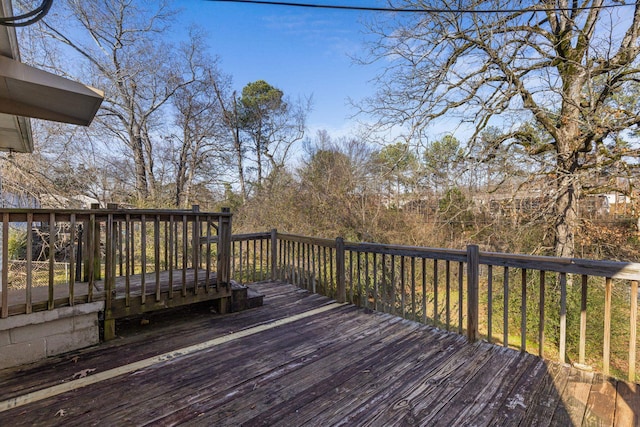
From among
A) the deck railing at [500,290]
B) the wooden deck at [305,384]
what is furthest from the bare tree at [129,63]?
the wooden deck at [305,384]

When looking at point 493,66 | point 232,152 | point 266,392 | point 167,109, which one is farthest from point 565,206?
point 167,109

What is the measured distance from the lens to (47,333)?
7.75 feet

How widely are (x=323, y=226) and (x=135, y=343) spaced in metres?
6.22

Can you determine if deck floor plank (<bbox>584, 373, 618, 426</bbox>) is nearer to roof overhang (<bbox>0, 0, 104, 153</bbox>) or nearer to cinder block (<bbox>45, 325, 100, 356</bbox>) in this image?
cinder block (<bbox>45, 325, 100, 356</bbox>)

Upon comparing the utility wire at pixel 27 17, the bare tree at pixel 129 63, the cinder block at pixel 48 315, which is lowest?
the cinder block at pixel 48 315

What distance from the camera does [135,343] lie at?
2.67 metres

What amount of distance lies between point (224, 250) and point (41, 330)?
1610mm

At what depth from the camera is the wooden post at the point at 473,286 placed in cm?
270

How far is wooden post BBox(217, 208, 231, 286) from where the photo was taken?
134 inches

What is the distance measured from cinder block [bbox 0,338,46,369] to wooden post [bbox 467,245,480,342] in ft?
11.7

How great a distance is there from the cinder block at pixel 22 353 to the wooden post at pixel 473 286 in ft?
11.7

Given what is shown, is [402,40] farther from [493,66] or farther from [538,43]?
[538,43]

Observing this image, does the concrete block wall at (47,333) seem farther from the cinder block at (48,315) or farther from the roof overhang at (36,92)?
the roof overhang at (36,92)

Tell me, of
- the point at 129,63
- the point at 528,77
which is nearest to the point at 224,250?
the point at 528,77
